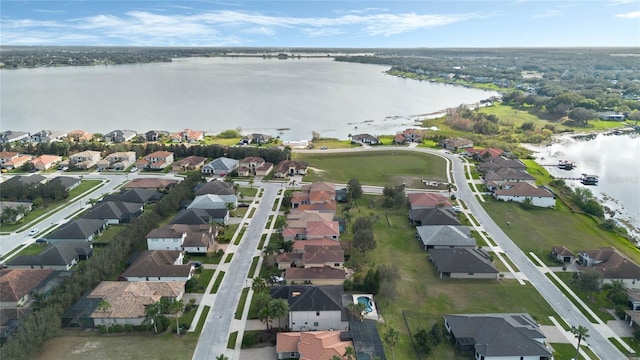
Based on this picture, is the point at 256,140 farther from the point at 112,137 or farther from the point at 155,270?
the point at 155,270

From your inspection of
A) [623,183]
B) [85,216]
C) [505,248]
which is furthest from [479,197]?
[85,216]

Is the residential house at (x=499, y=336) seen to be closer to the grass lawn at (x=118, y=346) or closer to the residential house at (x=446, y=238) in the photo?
the residential house at (x=446, y=238)

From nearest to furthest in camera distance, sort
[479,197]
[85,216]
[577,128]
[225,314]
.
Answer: [225,314], [85,216], [479,197], [577,128]

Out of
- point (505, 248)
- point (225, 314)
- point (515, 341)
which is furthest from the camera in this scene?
point (505, 248)

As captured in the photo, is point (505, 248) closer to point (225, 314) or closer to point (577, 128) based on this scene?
point (225, 314)

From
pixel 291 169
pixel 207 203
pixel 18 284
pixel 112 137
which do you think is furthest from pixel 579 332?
pixel 112 137

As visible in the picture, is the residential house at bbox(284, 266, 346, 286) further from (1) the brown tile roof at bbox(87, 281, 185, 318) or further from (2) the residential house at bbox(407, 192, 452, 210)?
(2) the residential house at bbox(407, 192, 452, 210)

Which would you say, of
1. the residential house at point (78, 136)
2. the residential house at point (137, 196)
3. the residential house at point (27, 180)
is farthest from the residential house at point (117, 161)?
the residential house at point (78, 136)
